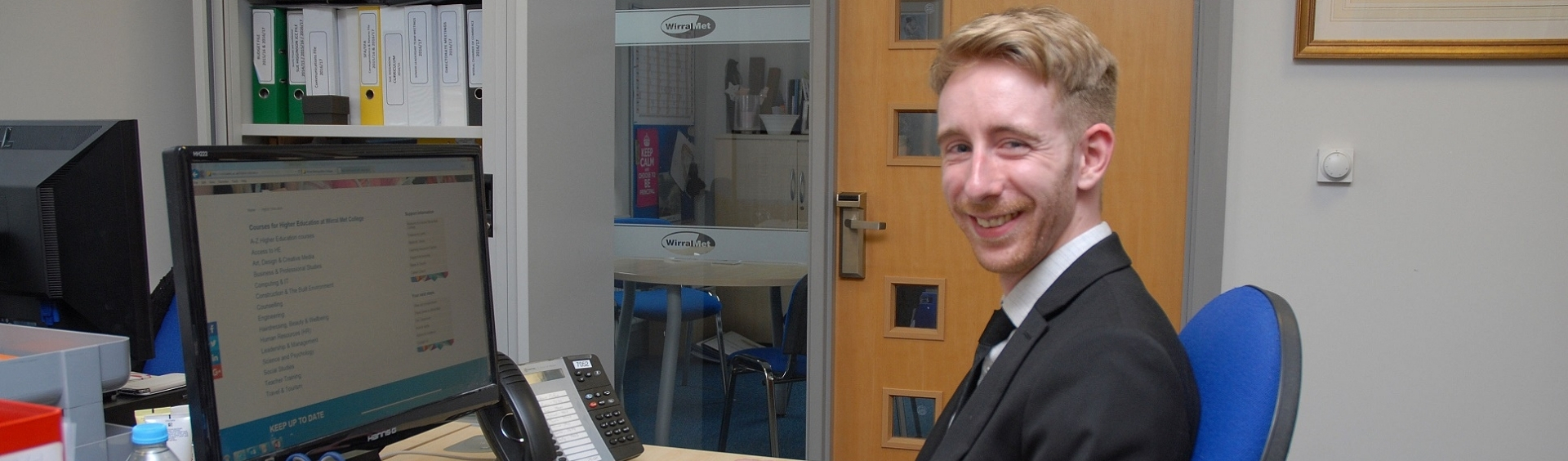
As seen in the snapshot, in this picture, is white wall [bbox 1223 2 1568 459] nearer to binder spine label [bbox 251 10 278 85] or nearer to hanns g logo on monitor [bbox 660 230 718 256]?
hanns g logo on monitor [bbox 660 230 718 256]

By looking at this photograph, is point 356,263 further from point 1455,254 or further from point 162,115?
point 1455,254

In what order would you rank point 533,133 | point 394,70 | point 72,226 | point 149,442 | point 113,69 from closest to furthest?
1. point 149,442
2. point 72,226
3. point 533,133
4. point 394,70
5. point 113,69

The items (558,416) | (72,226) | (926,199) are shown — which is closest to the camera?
(72,226)

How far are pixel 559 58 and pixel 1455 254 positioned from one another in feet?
6.63

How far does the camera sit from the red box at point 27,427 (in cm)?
82

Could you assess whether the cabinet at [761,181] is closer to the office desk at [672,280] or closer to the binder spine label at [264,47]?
the office desk at [672,280]

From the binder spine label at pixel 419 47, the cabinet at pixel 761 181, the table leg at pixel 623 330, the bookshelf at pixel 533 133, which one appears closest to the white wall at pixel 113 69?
the bookshelf at pixel 533 133

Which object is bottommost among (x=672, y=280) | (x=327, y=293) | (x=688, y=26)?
(x=672, y=280)

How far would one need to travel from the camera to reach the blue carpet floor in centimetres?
309

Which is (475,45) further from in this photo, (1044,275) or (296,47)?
(1044,275)

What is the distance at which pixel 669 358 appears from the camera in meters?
2.98

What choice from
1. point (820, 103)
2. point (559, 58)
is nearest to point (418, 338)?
point (559, 58)

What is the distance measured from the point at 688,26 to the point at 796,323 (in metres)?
0.86

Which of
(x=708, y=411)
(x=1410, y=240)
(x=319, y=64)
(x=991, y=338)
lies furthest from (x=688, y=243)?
(x=991, y=338)
